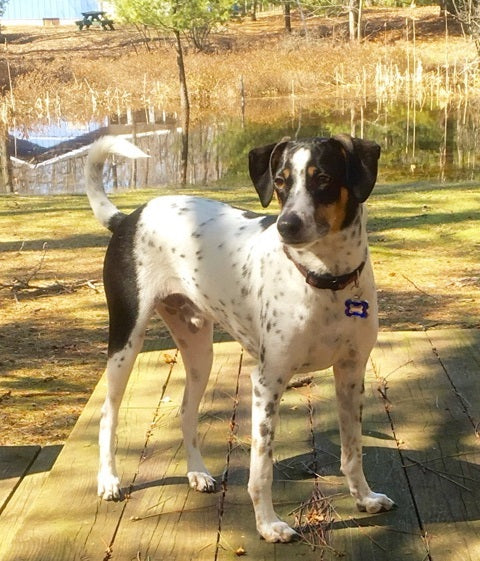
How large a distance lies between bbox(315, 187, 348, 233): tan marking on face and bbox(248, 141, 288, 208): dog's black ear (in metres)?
0.31

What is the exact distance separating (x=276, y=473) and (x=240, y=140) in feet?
64.2

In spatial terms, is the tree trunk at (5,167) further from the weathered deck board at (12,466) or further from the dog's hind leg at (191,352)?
the dog's hind leg at (191,352)

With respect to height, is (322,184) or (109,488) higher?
(322,184)

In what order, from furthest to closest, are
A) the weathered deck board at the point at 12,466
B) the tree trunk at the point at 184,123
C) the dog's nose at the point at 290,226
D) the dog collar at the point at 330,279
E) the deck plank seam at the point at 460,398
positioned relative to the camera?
the tree trunk at the point at 184,123 < the weathered deck board at the point at 12,466 < the deck plank seam at the point at 460,398 < the dog collar at the point at 330,279 < the dog's nose at the point at 290,226

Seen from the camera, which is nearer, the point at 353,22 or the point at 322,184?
the point at 322,184

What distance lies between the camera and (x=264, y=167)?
339 centimetres

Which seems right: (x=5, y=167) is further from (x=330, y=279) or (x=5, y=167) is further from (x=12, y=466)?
(x=330, y=279)

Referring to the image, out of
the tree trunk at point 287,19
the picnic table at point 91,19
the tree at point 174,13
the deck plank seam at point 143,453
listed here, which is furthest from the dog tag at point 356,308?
the picnic table at point 91,19

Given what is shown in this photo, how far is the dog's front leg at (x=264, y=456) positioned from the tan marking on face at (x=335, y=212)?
0.59 metres

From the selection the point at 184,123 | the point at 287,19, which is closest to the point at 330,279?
the point at 184,123

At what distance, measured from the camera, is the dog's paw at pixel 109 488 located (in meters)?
3.84

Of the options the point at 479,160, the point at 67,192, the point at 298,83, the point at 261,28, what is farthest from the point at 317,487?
the point at 261,28

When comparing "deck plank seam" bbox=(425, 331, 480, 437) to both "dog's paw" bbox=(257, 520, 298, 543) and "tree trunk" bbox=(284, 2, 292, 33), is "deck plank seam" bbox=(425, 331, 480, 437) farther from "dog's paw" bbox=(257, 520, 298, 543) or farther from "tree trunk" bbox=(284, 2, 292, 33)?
"tree trunk" bbox=(284, 2, 292, 33)

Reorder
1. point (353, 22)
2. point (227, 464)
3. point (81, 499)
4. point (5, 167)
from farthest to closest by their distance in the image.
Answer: point (353, 22), point (5, 167), point (227, 464), point (81, 499)
